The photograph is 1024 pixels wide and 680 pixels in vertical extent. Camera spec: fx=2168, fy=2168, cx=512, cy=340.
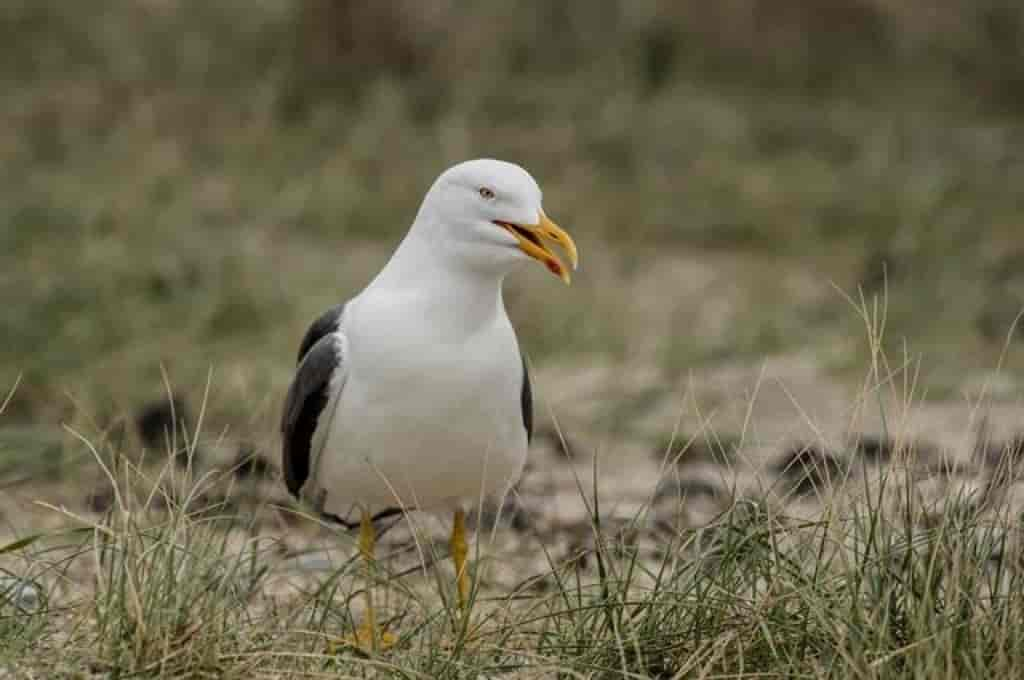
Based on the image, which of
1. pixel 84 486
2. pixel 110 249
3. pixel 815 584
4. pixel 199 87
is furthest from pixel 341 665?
pixel 199 87

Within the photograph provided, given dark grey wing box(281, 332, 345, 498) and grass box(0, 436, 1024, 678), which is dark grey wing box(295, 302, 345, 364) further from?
grass box(0, 436, 1024, 678)

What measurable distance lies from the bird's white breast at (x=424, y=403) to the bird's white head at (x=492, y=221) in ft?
0.41

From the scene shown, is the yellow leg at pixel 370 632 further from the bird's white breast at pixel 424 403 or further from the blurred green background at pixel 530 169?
the blurred green background at pixel 530 169

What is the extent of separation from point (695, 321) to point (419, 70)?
3495 mm

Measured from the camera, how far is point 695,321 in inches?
348

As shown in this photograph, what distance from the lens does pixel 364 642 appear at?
12.3ft

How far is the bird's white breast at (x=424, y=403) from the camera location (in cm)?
398

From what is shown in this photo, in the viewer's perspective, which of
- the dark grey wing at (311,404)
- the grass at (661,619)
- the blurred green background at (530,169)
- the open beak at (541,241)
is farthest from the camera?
the blurred green background at (530,169)

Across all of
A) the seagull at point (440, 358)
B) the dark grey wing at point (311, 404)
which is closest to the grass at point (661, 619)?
the seagull at point (440, 358)

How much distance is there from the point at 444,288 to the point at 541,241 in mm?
208

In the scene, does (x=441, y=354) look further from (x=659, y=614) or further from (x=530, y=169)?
(x=530, y=169)

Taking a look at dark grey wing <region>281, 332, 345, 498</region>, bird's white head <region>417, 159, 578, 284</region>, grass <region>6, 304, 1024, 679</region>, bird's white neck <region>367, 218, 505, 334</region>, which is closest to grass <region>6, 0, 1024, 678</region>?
grass <region>6, 304, 1024, 679</region>

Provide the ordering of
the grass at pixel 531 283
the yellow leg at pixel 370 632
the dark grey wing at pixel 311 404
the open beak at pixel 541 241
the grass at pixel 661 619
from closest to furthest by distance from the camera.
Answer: the grass at pixel 661 619, the grass at pixel 531 283, the yellow leg at pixel 370 632, the open beak at pixel 541 241, the dark grey wing at pixel 311 404

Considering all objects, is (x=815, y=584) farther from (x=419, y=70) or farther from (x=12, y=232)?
(x=419, y=70)
